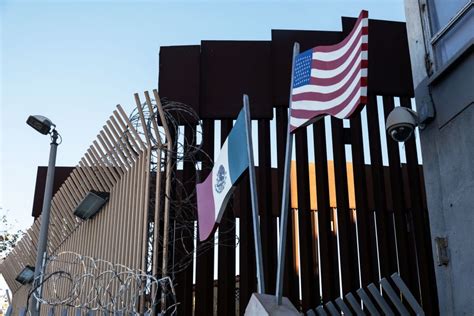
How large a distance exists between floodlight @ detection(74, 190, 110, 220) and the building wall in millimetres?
3912

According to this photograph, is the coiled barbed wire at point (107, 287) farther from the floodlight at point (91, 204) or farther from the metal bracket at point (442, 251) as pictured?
the metal bracket at point (442, 251)

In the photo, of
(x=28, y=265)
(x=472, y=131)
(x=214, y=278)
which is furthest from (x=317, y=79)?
(x=28, y=265)

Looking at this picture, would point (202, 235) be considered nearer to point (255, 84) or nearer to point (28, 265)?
point (255, 84)

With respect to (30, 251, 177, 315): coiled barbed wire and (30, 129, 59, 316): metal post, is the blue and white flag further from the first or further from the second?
(30, 129, 59, 316): metal post

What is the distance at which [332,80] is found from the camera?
4.27 m

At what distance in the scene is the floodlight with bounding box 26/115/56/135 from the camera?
713 centimetres

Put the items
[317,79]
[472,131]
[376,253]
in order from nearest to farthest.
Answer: [317,79], [472,131], [376,253]

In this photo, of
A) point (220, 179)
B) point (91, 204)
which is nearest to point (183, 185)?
point (91, 204)

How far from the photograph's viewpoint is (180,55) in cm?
950

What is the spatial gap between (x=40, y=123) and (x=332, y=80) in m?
4.14

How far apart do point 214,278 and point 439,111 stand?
4.39 m

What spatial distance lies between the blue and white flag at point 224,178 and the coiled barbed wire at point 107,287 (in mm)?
601

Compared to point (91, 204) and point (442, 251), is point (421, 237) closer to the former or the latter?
point (442, 251)

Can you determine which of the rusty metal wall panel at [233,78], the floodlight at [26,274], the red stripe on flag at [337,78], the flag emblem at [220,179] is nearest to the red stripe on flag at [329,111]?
the red stripe on flag at [337,78]
